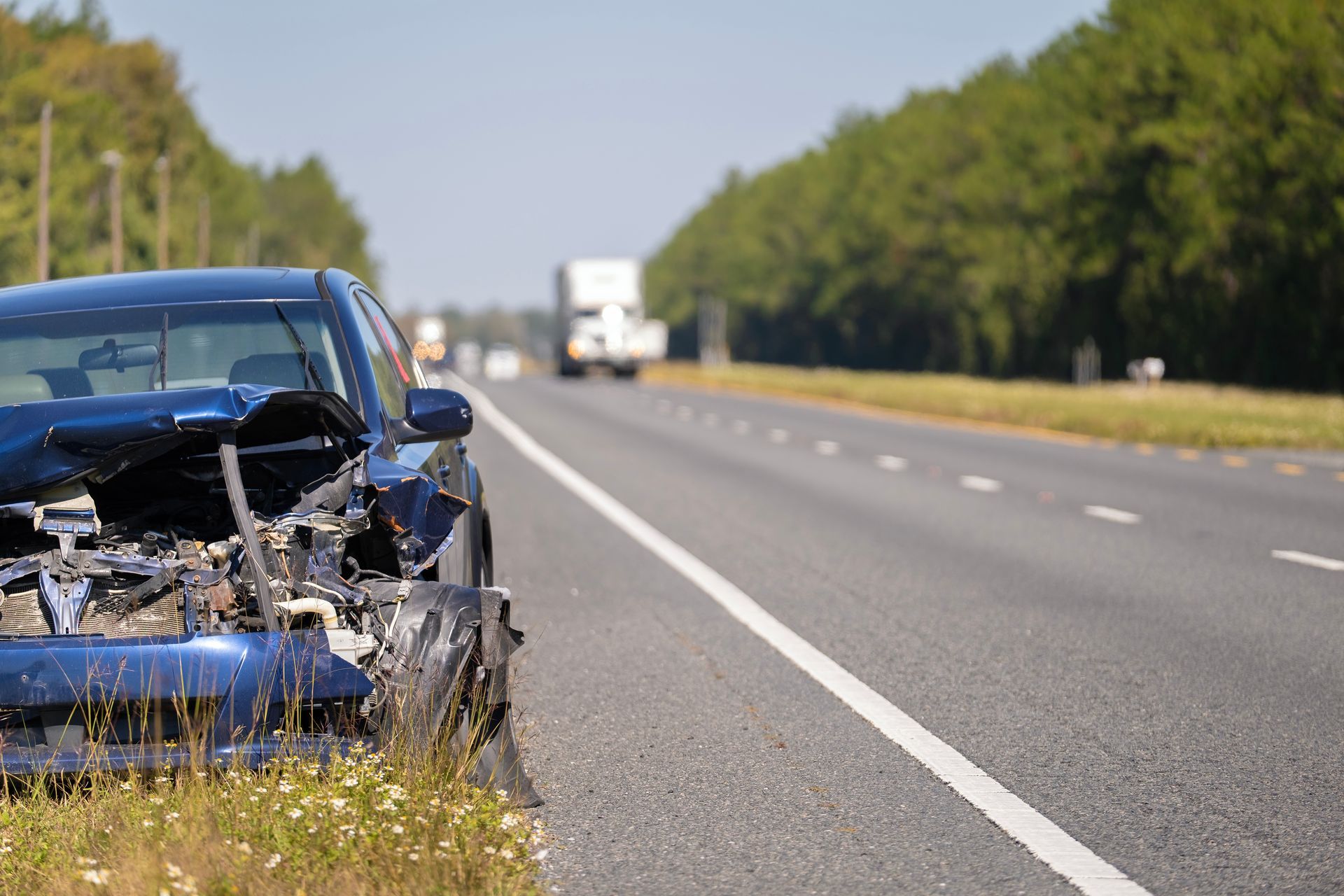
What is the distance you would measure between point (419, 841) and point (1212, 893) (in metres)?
2.02

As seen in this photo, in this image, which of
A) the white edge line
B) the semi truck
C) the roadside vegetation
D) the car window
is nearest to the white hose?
the roadside vegetation

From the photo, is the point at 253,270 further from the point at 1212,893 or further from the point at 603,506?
the point at 603,506

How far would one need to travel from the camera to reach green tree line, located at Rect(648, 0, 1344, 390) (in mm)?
51938

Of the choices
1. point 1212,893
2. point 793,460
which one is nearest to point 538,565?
point 1212,893

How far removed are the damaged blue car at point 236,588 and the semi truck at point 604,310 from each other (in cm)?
6116

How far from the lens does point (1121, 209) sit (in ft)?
220

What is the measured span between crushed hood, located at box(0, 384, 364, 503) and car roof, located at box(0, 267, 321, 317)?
1.38 metres

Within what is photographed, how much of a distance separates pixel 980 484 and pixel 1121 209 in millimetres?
51560

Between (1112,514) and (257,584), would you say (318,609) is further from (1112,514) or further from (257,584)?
(1112,514)

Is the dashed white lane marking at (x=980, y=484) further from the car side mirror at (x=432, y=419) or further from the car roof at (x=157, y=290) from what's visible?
the car side mirror at (x=432, y=419)

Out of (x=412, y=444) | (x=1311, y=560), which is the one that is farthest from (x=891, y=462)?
(x=412, y=444)

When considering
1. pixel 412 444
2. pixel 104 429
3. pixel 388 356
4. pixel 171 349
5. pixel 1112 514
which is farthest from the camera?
pixel 1112 514

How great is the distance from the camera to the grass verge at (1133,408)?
2581 centimetres

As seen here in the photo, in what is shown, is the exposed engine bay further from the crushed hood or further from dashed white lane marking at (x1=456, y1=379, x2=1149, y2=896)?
dashed white lane marking at (x1=456, y1=379, x2=1149, y2=896)
